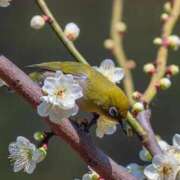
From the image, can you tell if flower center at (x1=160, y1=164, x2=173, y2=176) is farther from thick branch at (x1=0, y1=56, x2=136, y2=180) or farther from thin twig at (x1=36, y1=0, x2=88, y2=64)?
thin twig at (x1=36, y1=0, x2=88, y2=64)

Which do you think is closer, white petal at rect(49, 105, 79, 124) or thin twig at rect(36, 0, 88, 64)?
white petal at rect(49, 105, 79, 124)

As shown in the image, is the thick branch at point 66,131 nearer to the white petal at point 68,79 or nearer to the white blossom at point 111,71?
the white petal at point 68,79

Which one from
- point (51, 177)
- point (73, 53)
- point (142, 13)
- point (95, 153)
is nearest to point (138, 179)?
point (95, 153)

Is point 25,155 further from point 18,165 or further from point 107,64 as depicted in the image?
point 107,64

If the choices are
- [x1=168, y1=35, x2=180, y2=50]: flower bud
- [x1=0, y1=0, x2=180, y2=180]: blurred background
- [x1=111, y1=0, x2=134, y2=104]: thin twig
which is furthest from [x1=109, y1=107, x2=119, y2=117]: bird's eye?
[x1=0, y1=0, x2=180, y2=180]: blurred background

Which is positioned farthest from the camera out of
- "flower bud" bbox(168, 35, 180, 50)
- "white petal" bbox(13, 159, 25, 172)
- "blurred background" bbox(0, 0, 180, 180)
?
"blurred background" bbox(0, 0, 180, 180)

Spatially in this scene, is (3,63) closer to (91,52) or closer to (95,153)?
(95,153)
